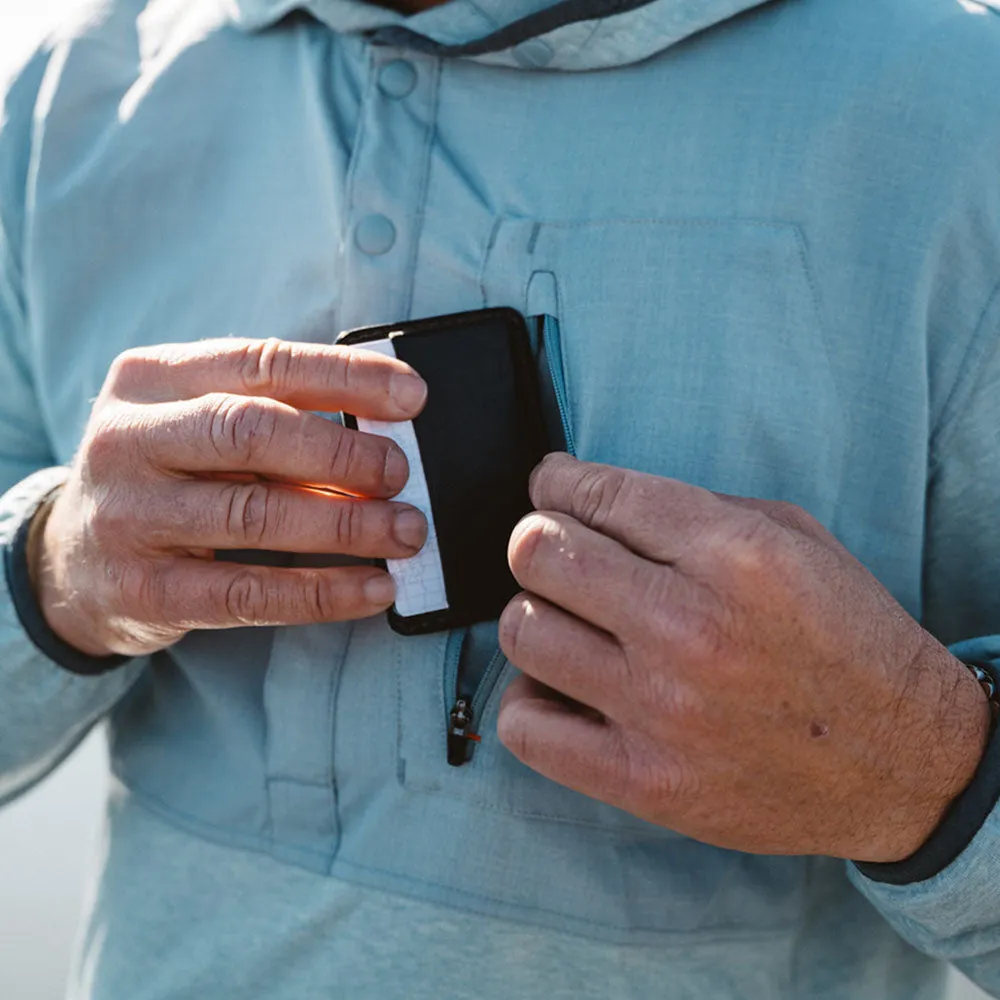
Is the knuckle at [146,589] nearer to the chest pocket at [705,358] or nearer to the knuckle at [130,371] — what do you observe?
the knuckle at [130,371]

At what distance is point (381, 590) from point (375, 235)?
0.29 m

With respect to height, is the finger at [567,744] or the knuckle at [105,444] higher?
the knuckle at [105,444]

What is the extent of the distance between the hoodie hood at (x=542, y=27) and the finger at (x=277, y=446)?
1.10 ft

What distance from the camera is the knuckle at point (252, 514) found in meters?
0.78

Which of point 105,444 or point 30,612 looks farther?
point 30,612

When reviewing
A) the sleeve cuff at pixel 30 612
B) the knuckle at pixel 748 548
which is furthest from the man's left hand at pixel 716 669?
the sleeve cuff at pixel 30 612

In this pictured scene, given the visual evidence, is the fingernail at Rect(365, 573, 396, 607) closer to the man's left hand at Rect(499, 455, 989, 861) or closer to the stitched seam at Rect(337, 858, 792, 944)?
the man's left hand at Rect(499, 455, 989, 861)

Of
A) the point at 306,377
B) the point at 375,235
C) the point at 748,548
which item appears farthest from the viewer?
the point at 375,235

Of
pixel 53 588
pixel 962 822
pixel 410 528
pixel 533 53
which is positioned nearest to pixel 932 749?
pixel 962 822

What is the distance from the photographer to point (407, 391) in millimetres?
788

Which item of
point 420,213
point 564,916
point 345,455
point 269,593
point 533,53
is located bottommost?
point 564,916

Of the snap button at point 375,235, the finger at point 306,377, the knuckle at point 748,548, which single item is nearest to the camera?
the knuckle at point 748,548

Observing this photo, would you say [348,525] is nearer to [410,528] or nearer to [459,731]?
[410,528]

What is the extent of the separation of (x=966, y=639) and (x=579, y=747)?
396mm
